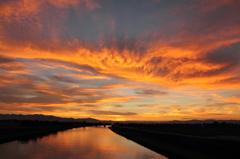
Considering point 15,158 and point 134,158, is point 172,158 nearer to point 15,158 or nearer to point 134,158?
point 134,158

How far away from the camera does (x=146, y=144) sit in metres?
39.2

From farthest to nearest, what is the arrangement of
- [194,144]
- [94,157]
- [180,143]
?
1. [180,143]
2. [194,144]
3. [94,157]

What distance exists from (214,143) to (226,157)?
4.45m

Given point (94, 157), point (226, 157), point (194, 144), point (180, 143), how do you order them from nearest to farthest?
point (226, 157), point (94, 157), point (194, 144), point (180, 143)

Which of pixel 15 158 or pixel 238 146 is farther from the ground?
pixel 238 146

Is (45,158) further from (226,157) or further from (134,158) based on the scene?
(226,157)

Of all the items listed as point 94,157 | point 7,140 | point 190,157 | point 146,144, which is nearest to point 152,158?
point 190,157

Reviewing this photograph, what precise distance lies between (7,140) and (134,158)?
1109 inches

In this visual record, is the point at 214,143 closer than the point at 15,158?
No

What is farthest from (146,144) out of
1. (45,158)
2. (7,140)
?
(7,140)

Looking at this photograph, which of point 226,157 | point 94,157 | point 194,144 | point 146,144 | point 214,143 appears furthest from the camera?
point 146,144

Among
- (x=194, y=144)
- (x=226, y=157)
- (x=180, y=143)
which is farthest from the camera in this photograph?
(x=180, y=143)

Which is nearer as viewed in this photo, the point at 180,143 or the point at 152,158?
the point at 152,158

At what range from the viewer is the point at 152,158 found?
25031 mm
